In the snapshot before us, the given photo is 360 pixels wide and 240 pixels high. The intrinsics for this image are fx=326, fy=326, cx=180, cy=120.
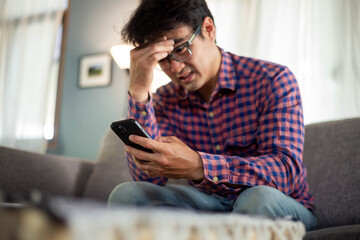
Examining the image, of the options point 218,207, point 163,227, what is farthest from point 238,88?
point 163,227

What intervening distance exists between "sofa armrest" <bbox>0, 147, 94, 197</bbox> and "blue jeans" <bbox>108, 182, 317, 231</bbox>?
40 cm

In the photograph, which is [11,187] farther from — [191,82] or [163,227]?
[163,227]

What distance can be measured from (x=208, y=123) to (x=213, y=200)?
285mm

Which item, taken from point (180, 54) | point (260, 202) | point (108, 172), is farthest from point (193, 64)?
point (108, 172)

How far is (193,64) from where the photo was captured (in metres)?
1.13

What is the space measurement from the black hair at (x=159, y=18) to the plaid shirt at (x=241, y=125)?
0.63 feet

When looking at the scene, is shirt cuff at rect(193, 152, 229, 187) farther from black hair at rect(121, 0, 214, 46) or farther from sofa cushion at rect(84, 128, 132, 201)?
sofa cushion at rect(84, 128, 132, 201)

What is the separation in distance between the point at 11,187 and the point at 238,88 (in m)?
0.94

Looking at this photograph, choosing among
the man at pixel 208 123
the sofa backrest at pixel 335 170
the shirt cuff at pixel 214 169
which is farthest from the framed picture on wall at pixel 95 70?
the shirt cuff at pixel 214 169

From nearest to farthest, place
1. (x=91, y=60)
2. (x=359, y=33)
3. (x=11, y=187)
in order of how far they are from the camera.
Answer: (x=11, y=187) < (x=359, y=33) < (x=91, y=60)

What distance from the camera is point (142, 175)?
3.55ft

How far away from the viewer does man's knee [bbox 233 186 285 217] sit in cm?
68

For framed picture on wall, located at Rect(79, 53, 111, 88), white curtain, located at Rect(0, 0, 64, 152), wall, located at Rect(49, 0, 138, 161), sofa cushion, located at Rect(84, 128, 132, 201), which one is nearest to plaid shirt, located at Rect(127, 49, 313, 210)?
sofa cushion, located at Rect(84, 128, 132, 201)

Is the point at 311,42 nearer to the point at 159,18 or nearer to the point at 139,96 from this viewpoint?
the point at 159,18
